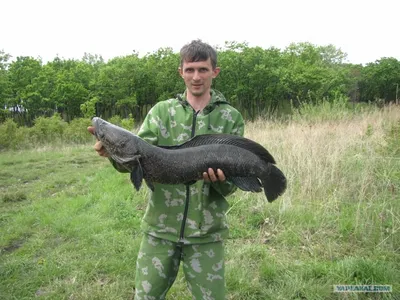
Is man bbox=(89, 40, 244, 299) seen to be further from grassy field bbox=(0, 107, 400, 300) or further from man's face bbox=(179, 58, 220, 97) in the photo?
grassy field bbox=(0, 107, 400, 300)

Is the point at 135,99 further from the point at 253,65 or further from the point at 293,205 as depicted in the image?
the point at 293,205

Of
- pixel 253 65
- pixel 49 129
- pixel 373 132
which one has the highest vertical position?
pixel 253 65

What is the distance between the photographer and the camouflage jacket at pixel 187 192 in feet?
7.88

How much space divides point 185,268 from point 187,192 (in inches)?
23.3

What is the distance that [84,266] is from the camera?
4055 millimetres

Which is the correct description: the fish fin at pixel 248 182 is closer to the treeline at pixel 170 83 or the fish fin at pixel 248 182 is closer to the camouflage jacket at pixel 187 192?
the camouflage jacket at pixel 187 192

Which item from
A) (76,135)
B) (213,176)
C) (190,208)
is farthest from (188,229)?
(76,135)

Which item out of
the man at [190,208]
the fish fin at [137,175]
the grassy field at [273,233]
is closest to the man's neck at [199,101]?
the man at [190,208]

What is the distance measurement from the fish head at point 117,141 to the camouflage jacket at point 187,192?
27 centimetres

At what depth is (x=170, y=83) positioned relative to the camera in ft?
130

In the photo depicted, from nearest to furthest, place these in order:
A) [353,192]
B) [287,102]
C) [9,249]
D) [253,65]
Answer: [9,249]
[353,192]
[253,65]
[287,102]

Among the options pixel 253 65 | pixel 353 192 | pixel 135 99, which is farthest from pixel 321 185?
pixel 135 99

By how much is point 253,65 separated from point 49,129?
974 inches

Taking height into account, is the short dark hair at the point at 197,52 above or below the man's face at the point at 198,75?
above
